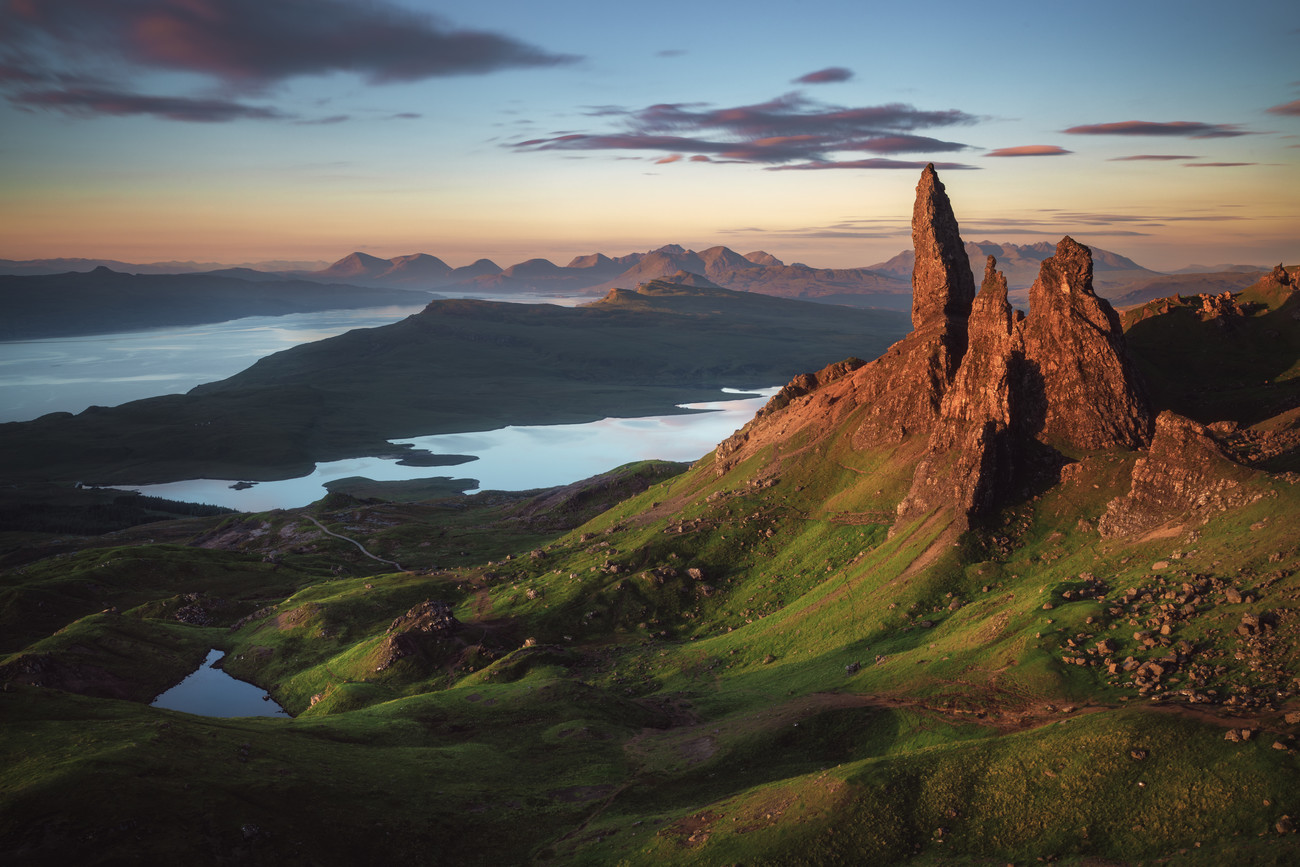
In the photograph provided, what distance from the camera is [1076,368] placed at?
252ft

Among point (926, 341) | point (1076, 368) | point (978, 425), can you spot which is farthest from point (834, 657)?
point (926, 341)

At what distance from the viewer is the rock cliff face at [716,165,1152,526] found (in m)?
74.9

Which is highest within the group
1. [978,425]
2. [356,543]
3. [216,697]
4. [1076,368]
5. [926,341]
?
[926,341]

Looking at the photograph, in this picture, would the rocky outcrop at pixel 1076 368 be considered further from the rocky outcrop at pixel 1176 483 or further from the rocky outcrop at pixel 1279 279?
the rocky outcrop at pixel 1279 279

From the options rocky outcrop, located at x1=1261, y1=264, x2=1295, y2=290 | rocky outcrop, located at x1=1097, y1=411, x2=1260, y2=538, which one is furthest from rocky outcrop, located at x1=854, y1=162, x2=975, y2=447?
rocky outcrop, located at x1=1261, y1=264, x2=1295, y2=290

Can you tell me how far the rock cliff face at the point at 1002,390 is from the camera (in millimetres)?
74938

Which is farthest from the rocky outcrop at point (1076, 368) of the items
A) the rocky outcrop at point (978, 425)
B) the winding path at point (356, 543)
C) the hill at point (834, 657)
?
the winding path at point (356, 543)

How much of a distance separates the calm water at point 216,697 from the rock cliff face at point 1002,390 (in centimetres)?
7449

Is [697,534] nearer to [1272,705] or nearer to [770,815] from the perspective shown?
[770,815]

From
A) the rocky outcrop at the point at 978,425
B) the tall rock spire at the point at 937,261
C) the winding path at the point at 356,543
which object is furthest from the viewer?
the winding path at the point at 356,543

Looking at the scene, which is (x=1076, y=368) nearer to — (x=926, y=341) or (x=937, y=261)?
(x=926, y=341)

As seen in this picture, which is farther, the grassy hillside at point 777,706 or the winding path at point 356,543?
the winding path at point 356,543

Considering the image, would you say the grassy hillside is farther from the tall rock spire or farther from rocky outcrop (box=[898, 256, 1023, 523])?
the tall rock spire

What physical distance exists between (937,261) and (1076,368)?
2925 centimetres
